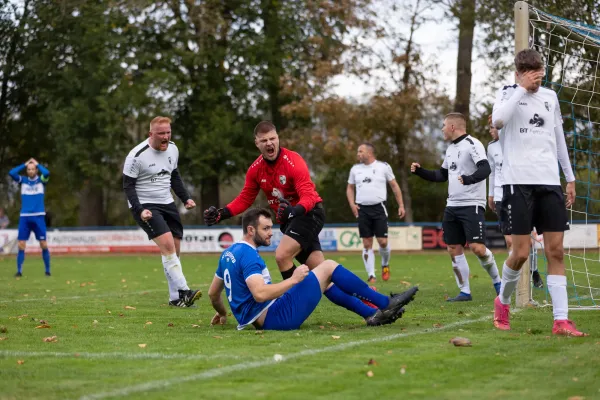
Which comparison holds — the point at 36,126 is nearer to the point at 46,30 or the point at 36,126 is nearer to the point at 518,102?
the point at 46,30

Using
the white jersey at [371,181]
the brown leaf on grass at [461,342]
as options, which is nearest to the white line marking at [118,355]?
the brown leaf on grass at [461,342]

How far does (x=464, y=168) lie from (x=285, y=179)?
124 inches

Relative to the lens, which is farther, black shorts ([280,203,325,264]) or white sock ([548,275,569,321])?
black shorts ([280,203,325,264])

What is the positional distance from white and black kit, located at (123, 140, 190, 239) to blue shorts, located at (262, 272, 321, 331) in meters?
3.43

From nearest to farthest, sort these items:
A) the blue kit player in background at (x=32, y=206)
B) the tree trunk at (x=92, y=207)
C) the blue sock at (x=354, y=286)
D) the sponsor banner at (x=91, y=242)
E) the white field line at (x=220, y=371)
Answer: the white field line at (x=220, y=371) → the blue sock at (x=354, y=286) → the blue kit player in background at (x=32, y=206) → the sponsor banner at (x=91, y=242) → the tree trunk at (x=92, y=207)

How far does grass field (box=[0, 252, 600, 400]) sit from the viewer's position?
4.97 meters

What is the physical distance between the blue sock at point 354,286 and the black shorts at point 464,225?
3.24 metres

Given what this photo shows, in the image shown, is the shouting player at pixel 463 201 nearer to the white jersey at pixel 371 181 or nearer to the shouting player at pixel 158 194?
the shouting player at pixel 158 194

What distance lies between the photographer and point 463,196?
10945 mm

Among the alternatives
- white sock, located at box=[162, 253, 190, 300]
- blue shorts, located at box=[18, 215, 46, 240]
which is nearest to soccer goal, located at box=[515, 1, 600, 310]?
white sock, located at box=[162, 253, 190, 300]

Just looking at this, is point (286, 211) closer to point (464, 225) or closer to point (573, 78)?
point (464, 225)

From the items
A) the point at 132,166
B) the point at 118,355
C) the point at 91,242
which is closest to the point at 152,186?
the point at 132,166

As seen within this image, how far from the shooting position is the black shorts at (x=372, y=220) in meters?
15.5

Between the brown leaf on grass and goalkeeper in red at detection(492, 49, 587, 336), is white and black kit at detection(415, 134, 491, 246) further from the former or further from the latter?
the brown leaf on grass
